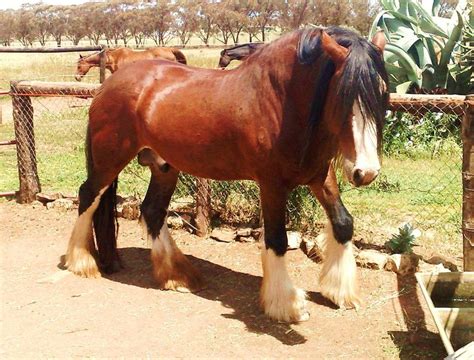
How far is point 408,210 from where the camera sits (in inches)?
235

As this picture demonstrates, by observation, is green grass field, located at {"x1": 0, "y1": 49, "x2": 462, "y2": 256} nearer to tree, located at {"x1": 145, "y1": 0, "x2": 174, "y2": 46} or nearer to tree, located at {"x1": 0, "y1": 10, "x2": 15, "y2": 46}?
tree, located at {"x1": 145, "y1": 0, "x2": 174, "y2": 46}

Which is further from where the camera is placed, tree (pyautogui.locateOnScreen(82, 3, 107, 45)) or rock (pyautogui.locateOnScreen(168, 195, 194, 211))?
tree (pyautogui.locateOnScreen(82, 3, 107, 45))

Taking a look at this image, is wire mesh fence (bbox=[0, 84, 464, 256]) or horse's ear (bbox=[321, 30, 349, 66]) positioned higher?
horse's ear (bbox=[321, 30, 349, 66])

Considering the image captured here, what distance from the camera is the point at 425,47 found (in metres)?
8.58

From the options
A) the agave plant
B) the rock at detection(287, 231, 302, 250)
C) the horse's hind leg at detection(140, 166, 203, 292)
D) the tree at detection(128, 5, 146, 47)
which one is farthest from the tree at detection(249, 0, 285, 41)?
the horse's hind leg at detection(140, 166, 203, 292)

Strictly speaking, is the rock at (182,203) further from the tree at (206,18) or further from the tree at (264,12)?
the tree at (206,18)

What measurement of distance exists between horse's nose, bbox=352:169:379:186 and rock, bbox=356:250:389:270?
173 cm

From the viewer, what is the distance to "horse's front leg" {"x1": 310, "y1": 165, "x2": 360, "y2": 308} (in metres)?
3.89

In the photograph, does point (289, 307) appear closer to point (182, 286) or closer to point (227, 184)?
point (182, 286)

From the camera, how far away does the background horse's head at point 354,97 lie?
9.61 ft

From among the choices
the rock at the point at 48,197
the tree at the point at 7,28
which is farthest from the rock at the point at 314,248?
the tree at the point at 7,28

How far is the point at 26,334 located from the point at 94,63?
1212 cm

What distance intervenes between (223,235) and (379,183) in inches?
87.4

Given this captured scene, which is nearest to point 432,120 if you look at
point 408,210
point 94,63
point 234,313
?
point 408,210
